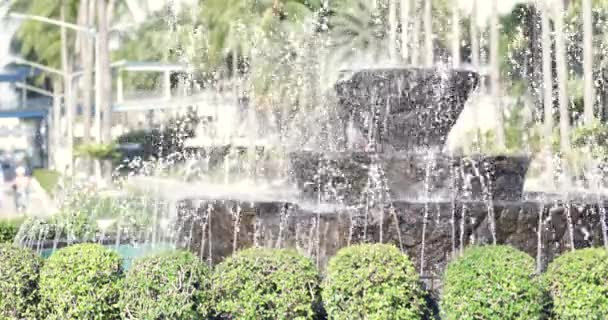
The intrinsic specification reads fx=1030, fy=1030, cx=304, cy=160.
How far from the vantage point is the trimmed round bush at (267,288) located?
6418 mm

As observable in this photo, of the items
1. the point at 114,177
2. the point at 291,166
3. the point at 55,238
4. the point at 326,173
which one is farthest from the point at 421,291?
the point at 114,177

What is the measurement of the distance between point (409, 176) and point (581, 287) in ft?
9.23

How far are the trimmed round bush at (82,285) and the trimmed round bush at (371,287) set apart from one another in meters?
1.40

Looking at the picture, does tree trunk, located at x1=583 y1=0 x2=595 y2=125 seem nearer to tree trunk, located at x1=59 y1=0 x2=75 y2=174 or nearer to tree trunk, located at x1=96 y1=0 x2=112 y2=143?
tree trunk, located at x1=59 y1=0 x2=75 y2=174

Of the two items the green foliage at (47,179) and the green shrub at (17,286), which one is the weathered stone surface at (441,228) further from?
the green foliage at (47,179)

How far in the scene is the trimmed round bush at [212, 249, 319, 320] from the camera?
6418mm

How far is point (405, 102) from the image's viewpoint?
32.4 ft

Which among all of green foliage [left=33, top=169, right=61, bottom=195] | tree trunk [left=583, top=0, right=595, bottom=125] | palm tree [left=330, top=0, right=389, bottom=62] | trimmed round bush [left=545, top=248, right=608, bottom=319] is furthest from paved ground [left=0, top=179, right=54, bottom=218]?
palm tree [left=330, top=0, right=389, bottom=62]

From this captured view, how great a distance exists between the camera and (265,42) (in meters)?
46.2

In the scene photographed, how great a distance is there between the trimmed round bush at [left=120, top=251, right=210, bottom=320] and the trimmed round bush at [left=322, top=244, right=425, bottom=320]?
2.69 feet

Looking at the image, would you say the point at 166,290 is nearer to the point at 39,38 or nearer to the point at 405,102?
the point at 405,102

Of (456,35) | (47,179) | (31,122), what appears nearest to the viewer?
(47,179)

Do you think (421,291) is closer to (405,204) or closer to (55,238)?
(405,204)

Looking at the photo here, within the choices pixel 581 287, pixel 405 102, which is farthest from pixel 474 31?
pixel 581 287
